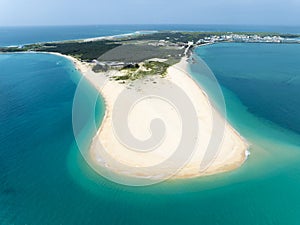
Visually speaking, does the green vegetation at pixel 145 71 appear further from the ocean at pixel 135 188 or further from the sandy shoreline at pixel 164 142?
the ocean at pixel 135 188

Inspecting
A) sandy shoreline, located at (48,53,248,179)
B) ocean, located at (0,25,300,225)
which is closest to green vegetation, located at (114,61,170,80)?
sandy shoreline, located at (48,53,248,179)

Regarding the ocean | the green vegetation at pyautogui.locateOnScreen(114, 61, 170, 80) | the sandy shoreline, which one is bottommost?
the ocean

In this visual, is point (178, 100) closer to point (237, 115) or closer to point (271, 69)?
point (237, 115)

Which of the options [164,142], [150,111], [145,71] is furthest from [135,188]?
[145,71]

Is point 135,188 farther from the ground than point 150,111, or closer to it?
closer to it

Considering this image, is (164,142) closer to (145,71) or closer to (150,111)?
(150,111)

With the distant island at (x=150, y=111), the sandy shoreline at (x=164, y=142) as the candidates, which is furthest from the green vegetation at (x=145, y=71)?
the sandy shoreline at (x=164, y=142)

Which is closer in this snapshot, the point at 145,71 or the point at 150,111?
the point at 150,111

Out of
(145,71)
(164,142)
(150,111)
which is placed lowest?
(164,142)

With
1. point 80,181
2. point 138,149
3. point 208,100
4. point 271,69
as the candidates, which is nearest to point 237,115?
point 208,100

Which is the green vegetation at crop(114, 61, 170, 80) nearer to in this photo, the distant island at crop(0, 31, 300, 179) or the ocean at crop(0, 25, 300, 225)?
the distant island at crop(0, 31, 300, 179)

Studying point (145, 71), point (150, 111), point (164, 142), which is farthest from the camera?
point (145, 71)
